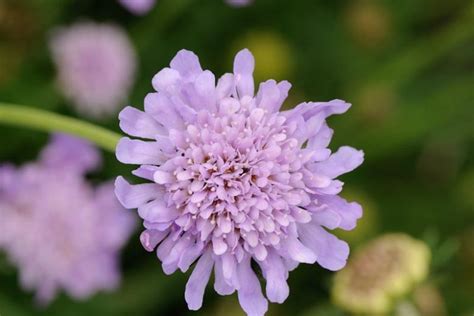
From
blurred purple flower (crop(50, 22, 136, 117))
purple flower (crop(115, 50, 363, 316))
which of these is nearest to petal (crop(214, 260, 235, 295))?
purple flower (crop(115, 50, 363, 316))

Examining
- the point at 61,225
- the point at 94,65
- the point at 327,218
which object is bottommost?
the point at 61,225

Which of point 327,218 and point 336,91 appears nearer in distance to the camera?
point 327,218

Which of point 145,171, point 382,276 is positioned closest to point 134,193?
point 145,171

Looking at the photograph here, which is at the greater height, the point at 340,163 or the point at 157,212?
the point at 340,163

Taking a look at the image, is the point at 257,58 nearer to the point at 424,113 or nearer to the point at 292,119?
the point at 424,113

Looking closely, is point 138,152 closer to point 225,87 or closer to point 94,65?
point 225,87

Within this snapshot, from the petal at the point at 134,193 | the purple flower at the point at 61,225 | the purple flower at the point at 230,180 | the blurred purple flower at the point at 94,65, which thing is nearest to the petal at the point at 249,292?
the purple flower at the point at 230,180

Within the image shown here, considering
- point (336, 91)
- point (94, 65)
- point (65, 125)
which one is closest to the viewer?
point (65, 125)
